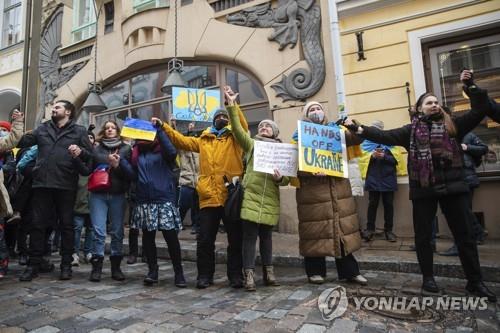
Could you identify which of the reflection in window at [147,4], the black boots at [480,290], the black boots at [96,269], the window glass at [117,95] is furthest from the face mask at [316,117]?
the window glass at [117,95]

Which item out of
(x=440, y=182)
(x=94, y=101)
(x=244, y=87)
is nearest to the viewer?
(x=440, y=182)

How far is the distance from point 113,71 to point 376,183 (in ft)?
24.2

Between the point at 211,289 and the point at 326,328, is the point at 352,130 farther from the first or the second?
the point at 211,289

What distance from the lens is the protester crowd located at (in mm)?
3197

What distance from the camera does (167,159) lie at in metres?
3.76

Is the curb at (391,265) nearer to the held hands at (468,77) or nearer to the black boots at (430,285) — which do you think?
the black boots at (430,285)

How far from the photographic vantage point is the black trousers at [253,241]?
353 cm

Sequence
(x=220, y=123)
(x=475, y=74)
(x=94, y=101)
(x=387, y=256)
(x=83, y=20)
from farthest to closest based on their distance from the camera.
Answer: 1. (x=83, y=20)
2. (x=94, y=101)
3. (x=475, y=74)
4. (x=387, y=256)
5. (x=220, y=123)

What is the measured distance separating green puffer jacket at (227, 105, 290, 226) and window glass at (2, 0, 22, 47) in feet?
39.4

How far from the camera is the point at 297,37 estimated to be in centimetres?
689

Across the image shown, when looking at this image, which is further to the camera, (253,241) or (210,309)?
(253,241)

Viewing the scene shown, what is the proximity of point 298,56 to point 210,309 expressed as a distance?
5.29 metres

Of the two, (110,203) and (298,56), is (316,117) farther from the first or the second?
(298,56)

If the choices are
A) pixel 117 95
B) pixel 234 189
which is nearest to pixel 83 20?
pixel 117 95
